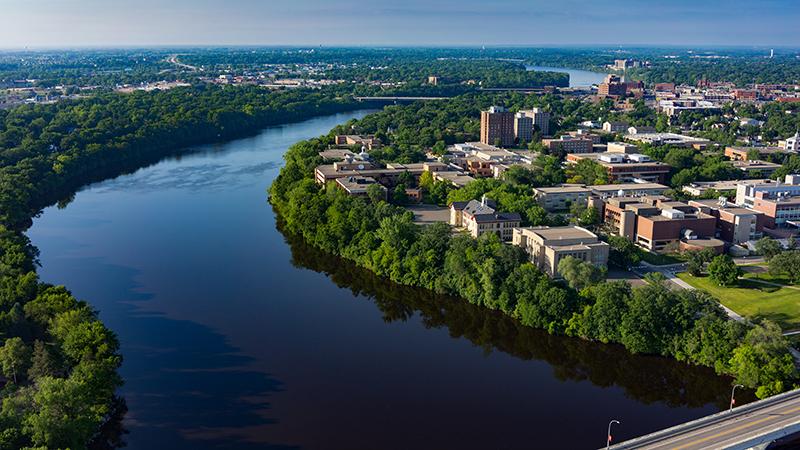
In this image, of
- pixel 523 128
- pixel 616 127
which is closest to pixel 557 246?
pixel 523 128

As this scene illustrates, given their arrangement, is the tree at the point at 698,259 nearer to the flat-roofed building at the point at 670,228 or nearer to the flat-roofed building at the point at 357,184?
the flat-roofed building at the point at 670,228

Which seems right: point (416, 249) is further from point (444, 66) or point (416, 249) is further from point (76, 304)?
point (444, 66)

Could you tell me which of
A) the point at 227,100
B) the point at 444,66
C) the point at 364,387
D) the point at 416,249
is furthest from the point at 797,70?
the point at 364,387

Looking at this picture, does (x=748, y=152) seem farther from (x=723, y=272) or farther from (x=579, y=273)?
(x=579, y=273)

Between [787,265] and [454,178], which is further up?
[454,178]

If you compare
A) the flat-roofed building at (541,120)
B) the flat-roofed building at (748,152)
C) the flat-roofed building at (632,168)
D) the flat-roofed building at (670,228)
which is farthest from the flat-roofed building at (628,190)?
the flat-roofed building at (541,120)
